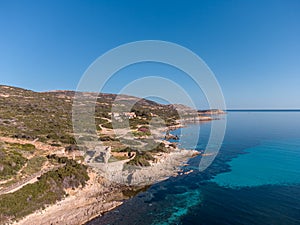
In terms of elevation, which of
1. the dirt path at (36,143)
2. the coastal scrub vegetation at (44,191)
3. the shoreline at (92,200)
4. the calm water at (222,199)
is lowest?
the calm water at (222,199)

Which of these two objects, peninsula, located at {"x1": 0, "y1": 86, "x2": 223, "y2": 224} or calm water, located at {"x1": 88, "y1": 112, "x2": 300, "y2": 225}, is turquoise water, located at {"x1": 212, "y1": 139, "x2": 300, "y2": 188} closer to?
calm water, located at {"x1": 88, "y1": 112, "x2": 300, "y2": 225}

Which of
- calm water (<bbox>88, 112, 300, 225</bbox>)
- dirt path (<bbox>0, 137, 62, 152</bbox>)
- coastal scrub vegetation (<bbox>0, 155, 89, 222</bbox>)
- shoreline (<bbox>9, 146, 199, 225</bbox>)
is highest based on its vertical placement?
dirt path (<bbox>0, 137, 62, 152</bbox>)

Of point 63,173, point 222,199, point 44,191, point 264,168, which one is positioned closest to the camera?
point 44,191

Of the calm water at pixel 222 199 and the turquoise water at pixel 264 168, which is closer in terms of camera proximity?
the calm water at pixel 222 199

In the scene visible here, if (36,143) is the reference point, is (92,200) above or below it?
below

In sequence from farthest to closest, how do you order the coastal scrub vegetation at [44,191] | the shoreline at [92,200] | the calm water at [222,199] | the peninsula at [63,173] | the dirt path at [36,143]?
1. the dirt path at [36,143]
2. the calm water at [222,199]
3. the peninsula at [63,173]
4. the shoreline at [92,200]
5. the coastal scrub vegetation at [44,191]

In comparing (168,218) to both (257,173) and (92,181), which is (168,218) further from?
(257,173)

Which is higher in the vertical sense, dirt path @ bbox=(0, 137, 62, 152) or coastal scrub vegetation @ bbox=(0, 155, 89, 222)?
dirt path @ bbox=(0, 137, 62, 152)

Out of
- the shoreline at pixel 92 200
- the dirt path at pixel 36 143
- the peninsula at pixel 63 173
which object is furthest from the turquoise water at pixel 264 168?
the dirt path at pixel 36 143

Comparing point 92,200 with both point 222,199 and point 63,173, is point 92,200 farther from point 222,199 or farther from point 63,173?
point 222,199

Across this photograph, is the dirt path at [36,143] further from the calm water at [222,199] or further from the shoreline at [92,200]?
the calm water at [222,199]

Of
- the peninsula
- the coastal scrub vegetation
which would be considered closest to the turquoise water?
the peninsula

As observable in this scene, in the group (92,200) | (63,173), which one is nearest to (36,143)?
(63,173)

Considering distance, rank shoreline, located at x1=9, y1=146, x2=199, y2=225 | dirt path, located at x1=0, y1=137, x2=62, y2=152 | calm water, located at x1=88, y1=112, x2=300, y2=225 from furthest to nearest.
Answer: dirt path, located at x1=0, y1=137, x2=62, y2=152 < calm water, located at x1=88, y1=112, x2=300, y2=225 < shoreline, located at x1=9, y1=146, x2=199, y2=225
